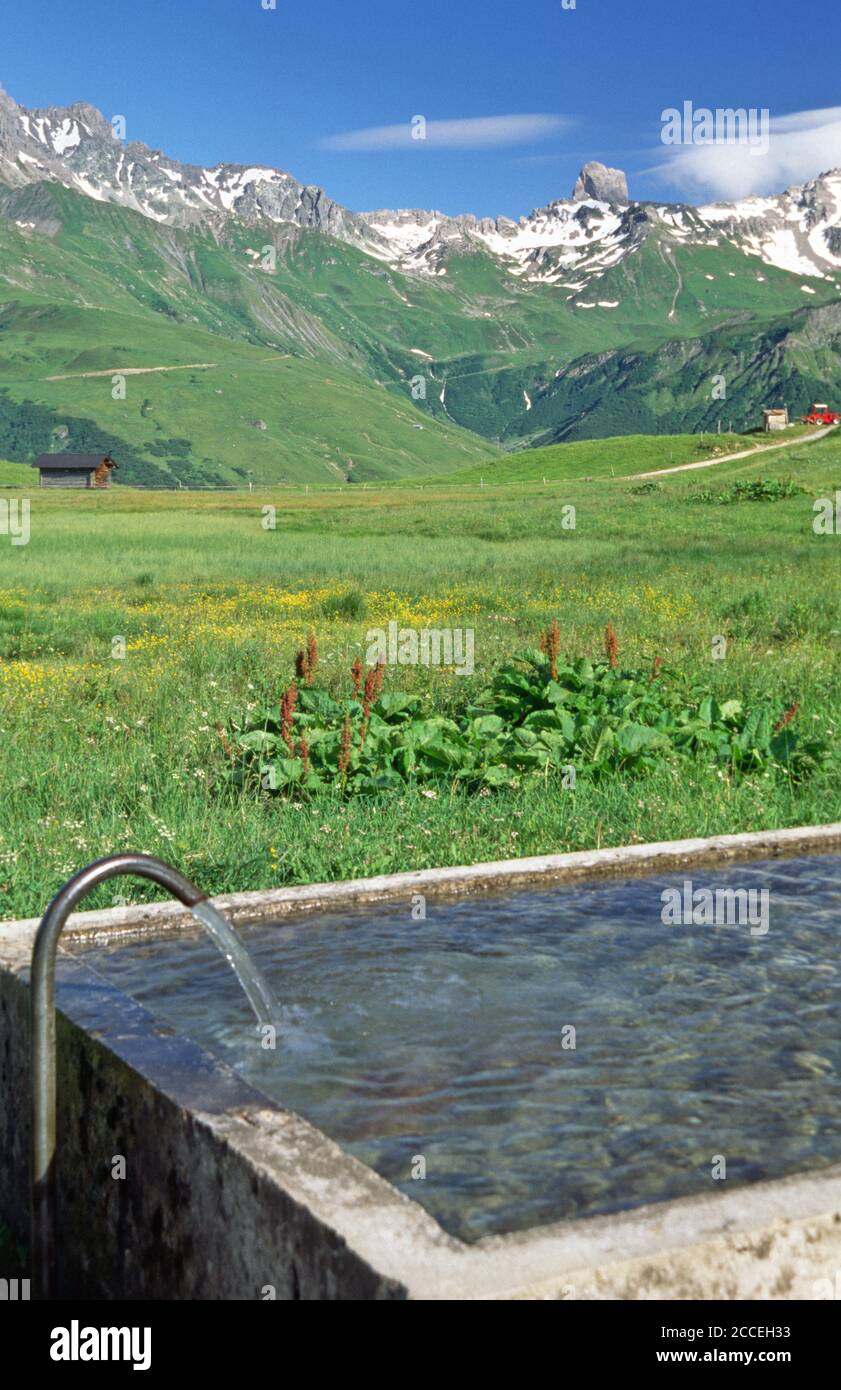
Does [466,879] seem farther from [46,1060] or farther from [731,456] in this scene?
[731,456]

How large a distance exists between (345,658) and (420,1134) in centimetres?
1375

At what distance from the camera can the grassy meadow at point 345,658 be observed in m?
8.91

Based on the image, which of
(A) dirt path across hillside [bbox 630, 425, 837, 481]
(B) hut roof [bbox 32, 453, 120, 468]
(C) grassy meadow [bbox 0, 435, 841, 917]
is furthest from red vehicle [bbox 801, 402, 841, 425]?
(B) hut roof [bbox 32, 453, 120, 468]

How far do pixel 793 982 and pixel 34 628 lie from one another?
63.0 feet

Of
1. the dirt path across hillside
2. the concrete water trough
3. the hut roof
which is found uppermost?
the hut roof

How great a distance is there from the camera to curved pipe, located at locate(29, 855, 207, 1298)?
427 centimetres

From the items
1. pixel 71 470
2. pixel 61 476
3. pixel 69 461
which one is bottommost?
pixel 61 476

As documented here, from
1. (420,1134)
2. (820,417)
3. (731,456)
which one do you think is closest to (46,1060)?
(420,1134)

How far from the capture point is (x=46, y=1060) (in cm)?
430

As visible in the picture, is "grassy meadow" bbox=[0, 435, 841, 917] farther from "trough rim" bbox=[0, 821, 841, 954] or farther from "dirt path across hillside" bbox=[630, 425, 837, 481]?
"dirt path across hillside" bbox=[630, 425, 837, 481]

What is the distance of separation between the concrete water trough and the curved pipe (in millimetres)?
169

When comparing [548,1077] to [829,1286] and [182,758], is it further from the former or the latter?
[182,758]

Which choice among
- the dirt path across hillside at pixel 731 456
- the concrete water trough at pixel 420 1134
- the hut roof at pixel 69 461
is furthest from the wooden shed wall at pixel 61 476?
the concrete water trough at pixel 420 1134

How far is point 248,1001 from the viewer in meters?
5.96
